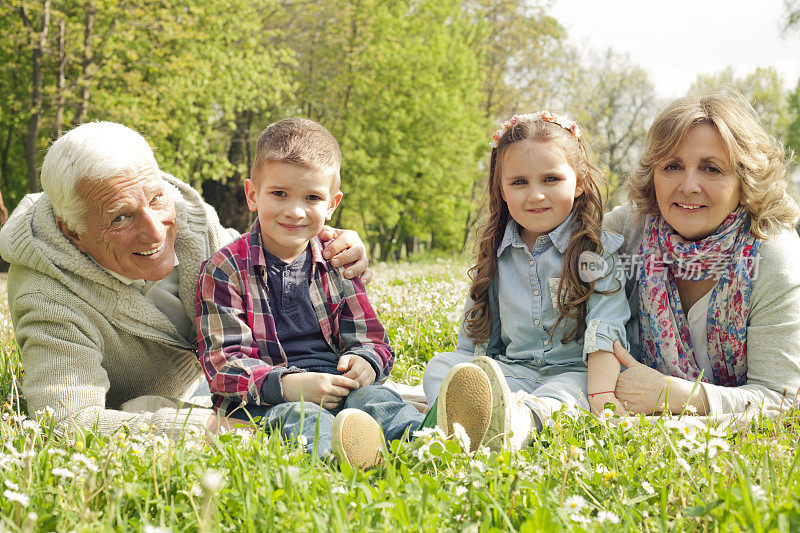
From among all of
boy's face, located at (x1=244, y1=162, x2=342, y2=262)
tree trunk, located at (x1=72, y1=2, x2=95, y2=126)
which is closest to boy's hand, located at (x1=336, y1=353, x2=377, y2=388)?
boy's face, located at (x1=244, y1=162, x2=342, y2=262)

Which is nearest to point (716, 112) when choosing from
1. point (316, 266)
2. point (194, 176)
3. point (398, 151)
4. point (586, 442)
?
point (586, 442)

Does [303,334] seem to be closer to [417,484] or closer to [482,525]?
[417,484]

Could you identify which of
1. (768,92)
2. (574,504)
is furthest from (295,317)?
(768,92)

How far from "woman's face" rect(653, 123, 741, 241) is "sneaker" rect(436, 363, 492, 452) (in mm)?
1835

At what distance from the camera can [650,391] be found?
379cm

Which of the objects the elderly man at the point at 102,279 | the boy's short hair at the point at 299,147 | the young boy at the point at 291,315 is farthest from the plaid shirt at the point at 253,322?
the boy's short hair at the point at 299,147

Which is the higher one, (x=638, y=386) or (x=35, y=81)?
(x=35, y=81)

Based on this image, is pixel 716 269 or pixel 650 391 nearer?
pixel 650 391

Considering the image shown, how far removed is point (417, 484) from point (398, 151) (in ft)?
79.3

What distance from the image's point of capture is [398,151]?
25922 mm

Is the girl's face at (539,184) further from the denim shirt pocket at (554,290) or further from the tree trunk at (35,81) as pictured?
the tree trunk at (35,81)

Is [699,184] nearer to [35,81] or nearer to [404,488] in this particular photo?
[404,488]

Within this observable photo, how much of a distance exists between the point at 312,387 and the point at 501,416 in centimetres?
103

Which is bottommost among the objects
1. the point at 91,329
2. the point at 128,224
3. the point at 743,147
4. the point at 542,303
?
the point at 91,329
